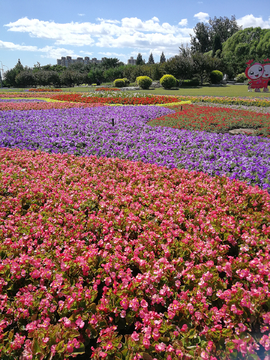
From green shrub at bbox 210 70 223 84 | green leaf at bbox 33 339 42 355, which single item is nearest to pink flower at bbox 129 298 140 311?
green leaf at bbox 33 339 42 355

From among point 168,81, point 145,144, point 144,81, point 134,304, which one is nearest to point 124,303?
point 134,304

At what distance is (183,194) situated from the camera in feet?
11.5

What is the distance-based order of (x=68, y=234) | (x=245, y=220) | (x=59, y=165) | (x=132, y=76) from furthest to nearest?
(x=132, y=76)
(x=59, y=165)
(x=245, y=220)
(x=68, y=234)

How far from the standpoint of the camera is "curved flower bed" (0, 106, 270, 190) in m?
5.06

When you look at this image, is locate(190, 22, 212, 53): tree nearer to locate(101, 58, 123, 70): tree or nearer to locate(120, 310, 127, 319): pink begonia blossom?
locate(101, 58, 123, 70): tree

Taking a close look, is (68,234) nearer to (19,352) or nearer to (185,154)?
(19,352)

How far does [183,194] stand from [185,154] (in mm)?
2459

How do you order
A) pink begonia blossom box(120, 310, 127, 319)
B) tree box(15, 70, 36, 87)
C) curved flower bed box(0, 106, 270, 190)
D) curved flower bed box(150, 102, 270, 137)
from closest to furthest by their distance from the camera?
pink begonia blossom box(120, 310, 127, 319), curved flower bed box(0, 106, 270, 190), curved flower bed box(150, 102, 270, 137), tree box(15, 70, 36, 87)

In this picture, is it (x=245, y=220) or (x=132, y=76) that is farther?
(x=132, y=76)

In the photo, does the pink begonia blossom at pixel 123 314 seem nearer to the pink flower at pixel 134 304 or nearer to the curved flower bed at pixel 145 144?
the pink flower at pixel 134 304

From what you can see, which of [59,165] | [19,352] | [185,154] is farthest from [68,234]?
[185,154]

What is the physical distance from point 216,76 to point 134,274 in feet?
144

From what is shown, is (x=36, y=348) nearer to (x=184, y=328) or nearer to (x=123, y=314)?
(x=123, y=314)

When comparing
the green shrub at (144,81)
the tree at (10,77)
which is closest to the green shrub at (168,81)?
the green shrub at (144,81)
